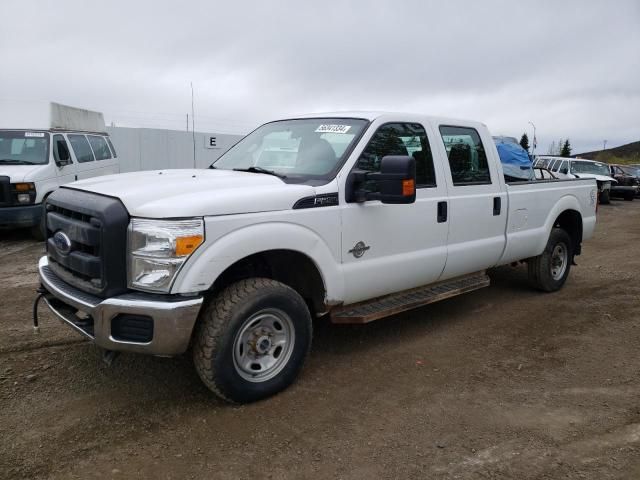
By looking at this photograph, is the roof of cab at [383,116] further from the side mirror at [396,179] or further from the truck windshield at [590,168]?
the truck windshield at [590,168]

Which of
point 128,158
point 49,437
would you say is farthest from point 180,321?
point 128,158

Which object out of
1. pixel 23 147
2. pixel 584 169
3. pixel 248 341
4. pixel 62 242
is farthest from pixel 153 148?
pixel 248 341

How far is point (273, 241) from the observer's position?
11.1 ft

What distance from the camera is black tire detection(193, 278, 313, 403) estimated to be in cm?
322

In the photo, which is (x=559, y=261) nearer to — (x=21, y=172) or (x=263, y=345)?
(x=263, y=345)

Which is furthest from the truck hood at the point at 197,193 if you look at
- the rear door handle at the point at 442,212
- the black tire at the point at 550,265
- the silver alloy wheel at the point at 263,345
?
the black tire at the point at 550,265

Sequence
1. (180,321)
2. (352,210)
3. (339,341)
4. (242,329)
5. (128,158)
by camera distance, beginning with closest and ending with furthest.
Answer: (180,321)
(242,329)
(352,210)
(339,341)
(128,158)

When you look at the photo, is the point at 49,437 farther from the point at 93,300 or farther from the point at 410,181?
Result: the point at 410,181

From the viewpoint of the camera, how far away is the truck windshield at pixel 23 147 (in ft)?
30.9

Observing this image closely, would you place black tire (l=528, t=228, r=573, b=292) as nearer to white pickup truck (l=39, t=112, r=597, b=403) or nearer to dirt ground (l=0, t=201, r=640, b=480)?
dirt ground (l=0, t=201, r=640, b=480)

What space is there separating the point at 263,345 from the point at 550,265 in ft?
13.8

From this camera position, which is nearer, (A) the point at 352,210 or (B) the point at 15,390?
(B) the point at 15,390

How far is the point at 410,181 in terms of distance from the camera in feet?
11.9

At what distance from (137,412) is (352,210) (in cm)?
197
